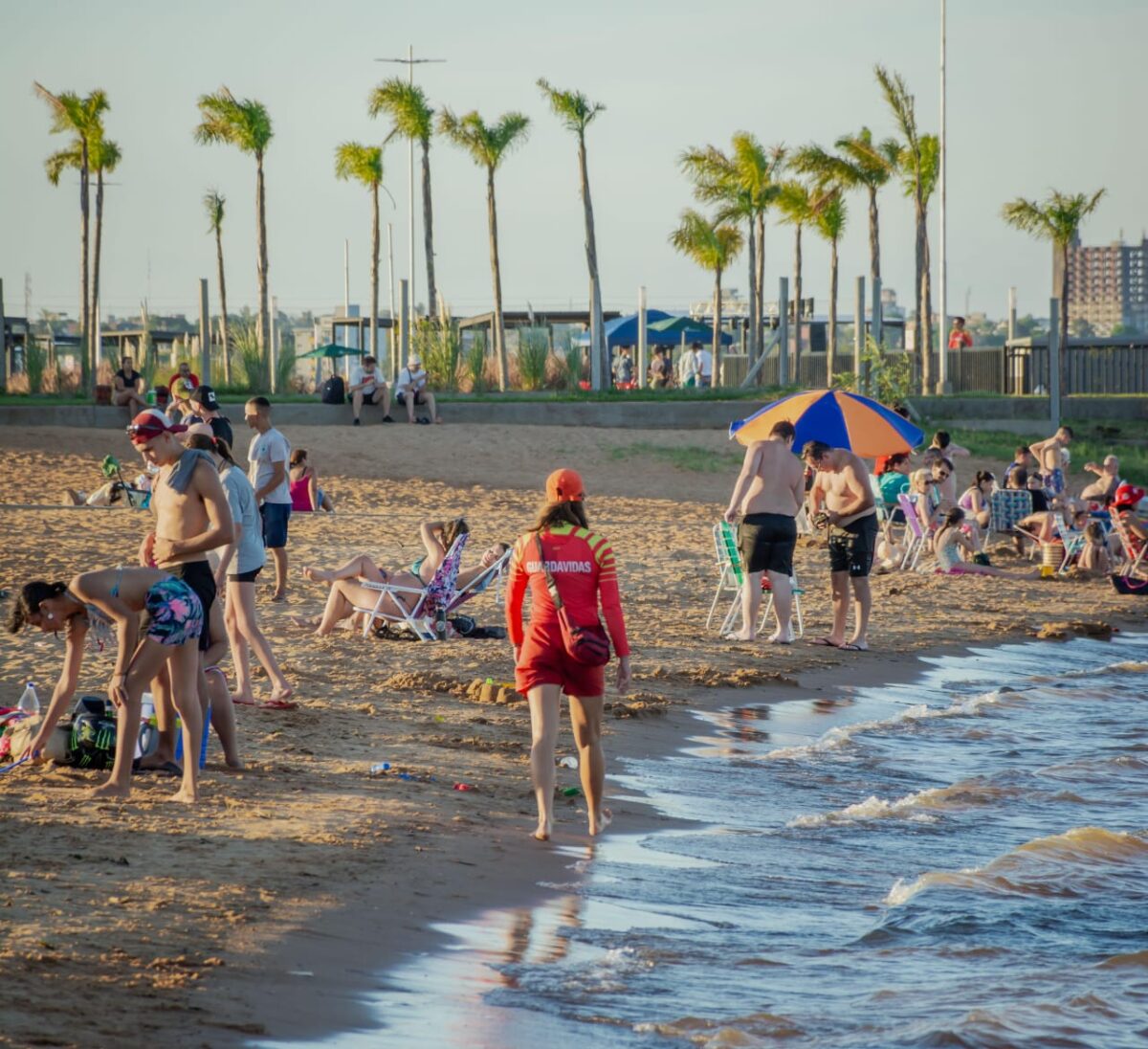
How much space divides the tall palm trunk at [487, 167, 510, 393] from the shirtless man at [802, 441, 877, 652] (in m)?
20.5

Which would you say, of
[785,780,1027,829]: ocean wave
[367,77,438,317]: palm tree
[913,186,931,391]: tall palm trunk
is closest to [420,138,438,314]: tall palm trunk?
[367,77,438,317]: palm tree

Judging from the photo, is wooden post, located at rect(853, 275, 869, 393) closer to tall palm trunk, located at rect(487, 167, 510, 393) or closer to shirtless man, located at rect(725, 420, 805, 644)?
tall palm trunk, located at rect(487, 167, 510, 393)

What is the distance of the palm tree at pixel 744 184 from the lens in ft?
123

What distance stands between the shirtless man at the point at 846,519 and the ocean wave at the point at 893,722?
4.08 feet

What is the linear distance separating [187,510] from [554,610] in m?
1.51

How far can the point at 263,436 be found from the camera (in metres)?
11.4

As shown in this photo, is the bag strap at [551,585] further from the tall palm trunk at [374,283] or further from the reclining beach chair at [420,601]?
the tall palm trunk at [374,283]

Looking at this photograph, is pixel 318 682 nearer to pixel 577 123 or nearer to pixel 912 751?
pixel 912 751

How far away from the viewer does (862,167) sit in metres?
35.1

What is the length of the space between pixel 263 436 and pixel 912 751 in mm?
4836

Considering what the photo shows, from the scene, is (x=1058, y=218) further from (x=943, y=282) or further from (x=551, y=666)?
(x=551, y=666)

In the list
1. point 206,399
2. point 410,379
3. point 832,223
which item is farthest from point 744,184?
point 206,399

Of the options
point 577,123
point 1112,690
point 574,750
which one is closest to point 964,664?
point 1112,690

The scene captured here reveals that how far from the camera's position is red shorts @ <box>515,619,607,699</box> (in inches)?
249
